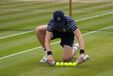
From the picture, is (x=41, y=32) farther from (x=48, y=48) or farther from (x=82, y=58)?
(x=82, y=58)

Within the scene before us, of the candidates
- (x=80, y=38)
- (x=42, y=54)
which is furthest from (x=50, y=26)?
(x=42, y=54)

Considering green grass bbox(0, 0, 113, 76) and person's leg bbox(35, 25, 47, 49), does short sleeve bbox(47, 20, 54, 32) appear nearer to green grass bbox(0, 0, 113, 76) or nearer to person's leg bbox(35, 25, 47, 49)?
person's leg bbox(35, 25, 47, 49)

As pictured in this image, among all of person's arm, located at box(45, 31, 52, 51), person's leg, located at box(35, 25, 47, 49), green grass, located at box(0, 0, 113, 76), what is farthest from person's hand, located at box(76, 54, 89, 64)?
person's leg, located at box(35, 25, 47, 49)

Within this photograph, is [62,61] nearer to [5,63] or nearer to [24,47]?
[5,63]

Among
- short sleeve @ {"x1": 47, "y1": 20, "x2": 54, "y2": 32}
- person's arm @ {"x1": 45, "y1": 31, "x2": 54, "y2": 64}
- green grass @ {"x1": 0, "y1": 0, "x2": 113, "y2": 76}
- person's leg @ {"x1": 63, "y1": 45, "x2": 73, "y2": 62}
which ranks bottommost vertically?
green grass @ {"x1": 0, "y1": 0, "x2": 113, "y2": 76}

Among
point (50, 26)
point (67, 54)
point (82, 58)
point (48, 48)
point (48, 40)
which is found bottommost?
A: point (67, 54)

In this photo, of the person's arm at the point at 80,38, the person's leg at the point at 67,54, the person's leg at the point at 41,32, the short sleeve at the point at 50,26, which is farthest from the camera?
the person's leg at the point at 41,32

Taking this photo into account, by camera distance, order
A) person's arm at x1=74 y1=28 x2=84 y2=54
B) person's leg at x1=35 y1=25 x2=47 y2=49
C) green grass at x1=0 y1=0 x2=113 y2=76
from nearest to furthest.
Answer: green grass at x1=0 y1=0 x2=113 y2=76 → person's arm at x1=74 y1=28 x2=84 y2=54 → person's leg at x1=35 y1=25 x2=47 y2=49

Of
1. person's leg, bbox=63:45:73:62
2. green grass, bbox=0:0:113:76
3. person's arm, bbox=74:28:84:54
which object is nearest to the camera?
green grass, bbox=0:0:113:76

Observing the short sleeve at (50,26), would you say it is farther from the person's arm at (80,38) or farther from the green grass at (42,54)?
the green grass at (42,54)

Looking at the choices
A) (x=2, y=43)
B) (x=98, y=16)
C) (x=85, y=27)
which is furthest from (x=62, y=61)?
(x=98, y=16)

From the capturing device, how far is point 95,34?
54.3 ft

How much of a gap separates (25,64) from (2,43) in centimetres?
396

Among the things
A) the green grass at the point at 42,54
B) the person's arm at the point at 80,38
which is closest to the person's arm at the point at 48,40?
the green grass at the point at 42,54
